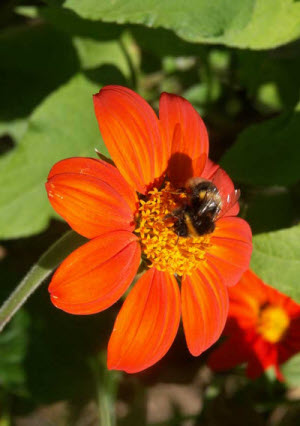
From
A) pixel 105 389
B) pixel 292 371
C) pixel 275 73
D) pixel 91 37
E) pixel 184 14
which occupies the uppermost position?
pixel 184 14

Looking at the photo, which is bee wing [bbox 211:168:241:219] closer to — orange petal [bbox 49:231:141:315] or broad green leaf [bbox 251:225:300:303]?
broad green leaf [bbox 251:225:300:303]

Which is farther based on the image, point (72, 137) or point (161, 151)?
point (72, 137)

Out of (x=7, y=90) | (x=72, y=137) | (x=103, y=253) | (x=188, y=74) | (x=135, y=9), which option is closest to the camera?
(x=103, y=253)

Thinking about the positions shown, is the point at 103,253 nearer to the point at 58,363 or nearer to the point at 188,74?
the point at 58,363

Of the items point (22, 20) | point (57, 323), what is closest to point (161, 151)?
point (57, 323)

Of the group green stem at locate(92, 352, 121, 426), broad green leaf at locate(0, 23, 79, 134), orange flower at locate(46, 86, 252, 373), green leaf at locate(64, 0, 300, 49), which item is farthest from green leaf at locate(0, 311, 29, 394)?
green leaf at locate(64, 0, 300, 49)

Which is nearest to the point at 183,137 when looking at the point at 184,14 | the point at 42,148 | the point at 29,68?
the point at 184,14

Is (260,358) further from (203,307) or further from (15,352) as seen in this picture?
(15,352)
